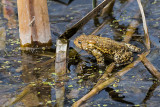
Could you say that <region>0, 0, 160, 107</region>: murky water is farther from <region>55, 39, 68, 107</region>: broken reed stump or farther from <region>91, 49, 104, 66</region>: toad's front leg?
<region>91, 49, 104, 66</region>: toad's front leg

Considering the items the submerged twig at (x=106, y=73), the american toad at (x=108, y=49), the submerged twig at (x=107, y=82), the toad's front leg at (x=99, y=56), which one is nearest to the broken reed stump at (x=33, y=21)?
the american toad at (x=108, y=49)

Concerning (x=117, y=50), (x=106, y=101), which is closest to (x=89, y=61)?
(x=117, y=50)

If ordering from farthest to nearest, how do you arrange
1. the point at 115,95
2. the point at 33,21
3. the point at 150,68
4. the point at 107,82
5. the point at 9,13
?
the point at 9,13
the point at 33,21
the point at 150,68
the point at 107,82
the point at 115,95

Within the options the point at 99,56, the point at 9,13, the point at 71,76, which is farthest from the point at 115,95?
the point at 9,13

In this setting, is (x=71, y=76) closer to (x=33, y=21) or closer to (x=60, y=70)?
(x=60, y=70)

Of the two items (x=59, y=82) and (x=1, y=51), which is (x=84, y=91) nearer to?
(x=59, y=82)

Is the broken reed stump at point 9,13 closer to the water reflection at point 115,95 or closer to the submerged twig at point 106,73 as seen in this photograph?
the submerged twig at point 106,73
